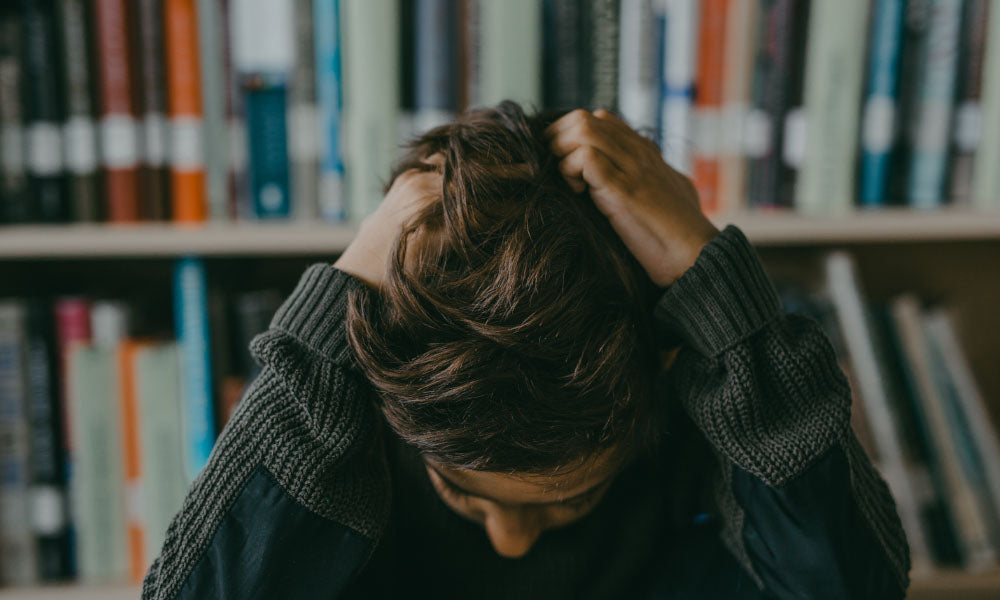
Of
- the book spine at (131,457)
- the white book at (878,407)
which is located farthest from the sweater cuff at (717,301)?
the book spine at (131,457)

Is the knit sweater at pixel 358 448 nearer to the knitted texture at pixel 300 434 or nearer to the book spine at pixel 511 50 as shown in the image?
the knitted texture at pixel 300 434

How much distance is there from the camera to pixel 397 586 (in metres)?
0.67

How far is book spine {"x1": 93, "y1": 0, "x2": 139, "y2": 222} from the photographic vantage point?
76 cm

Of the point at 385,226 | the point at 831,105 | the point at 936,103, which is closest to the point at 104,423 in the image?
the point at 385,226

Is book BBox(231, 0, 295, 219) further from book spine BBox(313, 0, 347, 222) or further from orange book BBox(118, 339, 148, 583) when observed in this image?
orange book BBox(118, 339, 148, 583)

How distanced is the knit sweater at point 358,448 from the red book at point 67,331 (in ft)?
1.31

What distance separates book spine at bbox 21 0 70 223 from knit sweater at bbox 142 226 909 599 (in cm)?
45

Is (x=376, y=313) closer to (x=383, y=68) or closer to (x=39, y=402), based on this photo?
(x=383, y=68)

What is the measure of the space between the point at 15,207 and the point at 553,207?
684mm

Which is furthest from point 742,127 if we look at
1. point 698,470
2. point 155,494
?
point 155,494

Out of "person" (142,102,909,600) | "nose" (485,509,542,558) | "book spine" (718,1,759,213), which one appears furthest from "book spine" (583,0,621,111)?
"nose" (485,509,542,558)

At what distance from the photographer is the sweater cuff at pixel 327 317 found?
0.52 meters

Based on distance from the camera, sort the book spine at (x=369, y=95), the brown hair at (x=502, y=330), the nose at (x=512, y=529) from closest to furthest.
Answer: the brown hair at (x=502, y=330), the nose at (x=512, y=529), the book spine at (x=369, y=95)

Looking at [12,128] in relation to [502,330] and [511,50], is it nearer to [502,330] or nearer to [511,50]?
[511,50]
